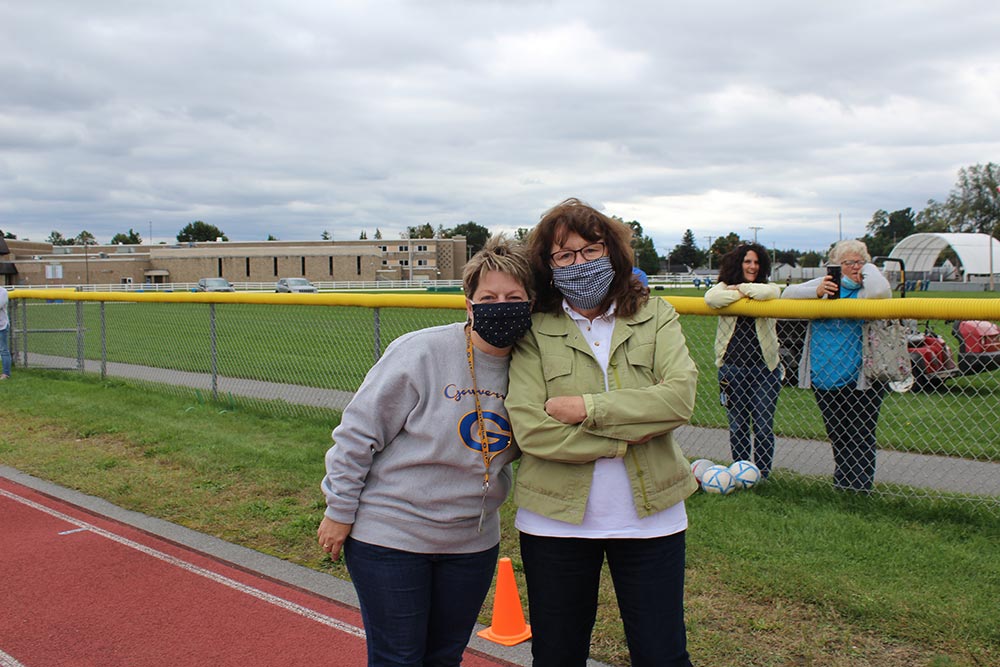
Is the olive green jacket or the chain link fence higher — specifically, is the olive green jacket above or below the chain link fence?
above

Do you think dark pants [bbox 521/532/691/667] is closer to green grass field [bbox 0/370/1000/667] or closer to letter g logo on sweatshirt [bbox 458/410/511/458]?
letter g logo on sweatshirt [bbox 458/410/511/458]

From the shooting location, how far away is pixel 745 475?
587 centimetres

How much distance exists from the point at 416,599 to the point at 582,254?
120cm

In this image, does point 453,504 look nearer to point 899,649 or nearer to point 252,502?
point 899,649

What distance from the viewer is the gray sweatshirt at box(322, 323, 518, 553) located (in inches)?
97.7

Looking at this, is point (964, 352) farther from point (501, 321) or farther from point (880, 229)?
point (880, 229)

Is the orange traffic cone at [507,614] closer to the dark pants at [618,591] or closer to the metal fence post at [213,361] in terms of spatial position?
the dark pants at [618,591]

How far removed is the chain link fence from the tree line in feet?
181

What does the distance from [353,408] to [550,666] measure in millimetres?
1060

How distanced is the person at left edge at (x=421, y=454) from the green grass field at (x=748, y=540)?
149 centimetres

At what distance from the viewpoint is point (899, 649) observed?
11.7ft

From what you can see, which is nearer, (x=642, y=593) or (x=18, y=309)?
(x=642, y=593)

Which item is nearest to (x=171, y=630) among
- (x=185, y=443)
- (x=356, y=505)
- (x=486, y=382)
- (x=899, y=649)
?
(x=356, y=505)

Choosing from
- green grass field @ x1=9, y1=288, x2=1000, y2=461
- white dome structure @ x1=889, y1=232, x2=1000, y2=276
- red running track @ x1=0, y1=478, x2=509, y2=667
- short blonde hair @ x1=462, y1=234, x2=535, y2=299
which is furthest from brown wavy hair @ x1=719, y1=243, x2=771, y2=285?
white dome structure @ x1=889, y1=232, x2=1000, y2=276
